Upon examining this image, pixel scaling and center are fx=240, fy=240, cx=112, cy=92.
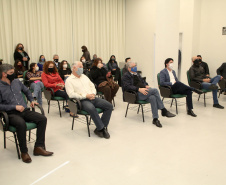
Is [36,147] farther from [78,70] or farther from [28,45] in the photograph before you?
[28,45]

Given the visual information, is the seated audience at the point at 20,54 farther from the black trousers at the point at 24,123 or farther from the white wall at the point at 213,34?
the white wall at the point at 213,34

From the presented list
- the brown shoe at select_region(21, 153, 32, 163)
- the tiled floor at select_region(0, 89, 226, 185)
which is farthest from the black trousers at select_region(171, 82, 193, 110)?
the brown shoe at select_region(21, 153, 32, 163)

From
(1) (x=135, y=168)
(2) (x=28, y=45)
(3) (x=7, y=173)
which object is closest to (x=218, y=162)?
(1) (x=135, y=168)

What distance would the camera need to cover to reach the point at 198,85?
5703 millimetres

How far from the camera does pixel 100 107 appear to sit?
4035 millimetres

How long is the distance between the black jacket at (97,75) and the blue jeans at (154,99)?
1.45 meters

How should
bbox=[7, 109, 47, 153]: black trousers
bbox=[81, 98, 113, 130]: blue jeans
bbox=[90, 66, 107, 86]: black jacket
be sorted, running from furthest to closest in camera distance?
bbox=[90, 66, 107, 86]: black jacket → bbox=[81, 98, 113, 130]: blue jeans → bbox=[7, 109, 47, 153]: black trousers

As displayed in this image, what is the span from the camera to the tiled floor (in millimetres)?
2758

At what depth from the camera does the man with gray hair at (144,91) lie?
4512 mm

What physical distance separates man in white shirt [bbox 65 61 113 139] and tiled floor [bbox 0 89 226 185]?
0.75ft

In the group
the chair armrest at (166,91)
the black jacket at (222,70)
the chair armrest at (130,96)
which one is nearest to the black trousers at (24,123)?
the chair armrest at (130,96)

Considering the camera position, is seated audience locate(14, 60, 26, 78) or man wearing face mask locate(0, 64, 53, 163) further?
seated audience locate(14, 60, 26, 78)

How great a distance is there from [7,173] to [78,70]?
6.47 feet

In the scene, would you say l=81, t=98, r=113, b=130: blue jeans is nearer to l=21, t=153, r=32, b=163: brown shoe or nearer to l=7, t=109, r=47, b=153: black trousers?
l=7, t=109, r=47, b=153: black trousers
